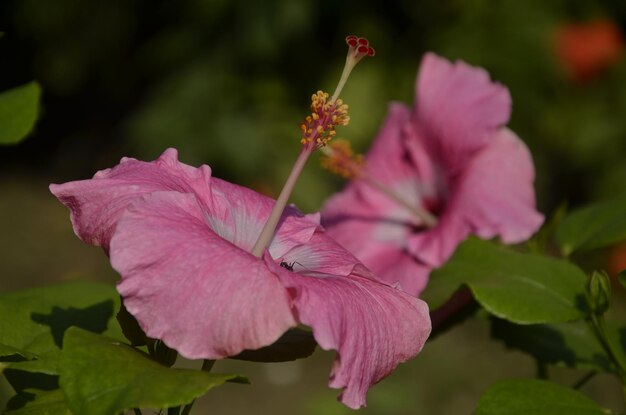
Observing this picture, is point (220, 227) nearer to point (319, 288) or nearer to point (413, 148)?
point (319, 288)

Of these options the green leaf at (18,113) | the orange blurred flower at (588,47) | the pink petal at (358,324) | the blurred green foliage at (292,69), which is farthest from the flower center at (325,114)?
the orange blurred flower at (588,47)

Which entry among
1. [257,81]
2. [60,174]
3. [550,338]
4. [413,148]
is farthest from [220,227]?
[60,174]

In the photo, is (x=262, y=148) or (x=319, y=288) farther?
(x=262, y=148)

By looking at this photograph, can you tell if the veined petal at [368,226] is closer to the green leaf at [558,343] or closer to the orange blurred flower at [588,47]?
the green leaf at [558,343]

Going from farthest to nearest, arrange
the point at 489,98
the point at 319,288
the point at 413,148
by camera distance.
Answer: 1. the point at 413,148
2. the point at 489,98
3. the point at 319,288

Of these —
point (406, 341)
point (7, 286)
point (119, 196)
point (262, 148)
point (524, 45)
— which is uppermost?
point (119, 196)
